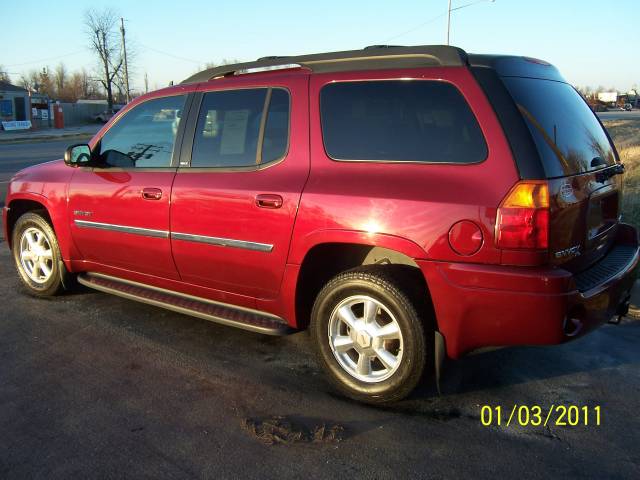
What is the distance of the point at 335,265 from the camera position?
3.66 metres

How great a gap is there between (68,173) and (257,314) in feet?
7.33

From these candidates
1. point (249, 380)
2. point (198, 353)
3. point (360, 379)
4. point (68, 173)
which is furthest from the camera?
point (68, 173)

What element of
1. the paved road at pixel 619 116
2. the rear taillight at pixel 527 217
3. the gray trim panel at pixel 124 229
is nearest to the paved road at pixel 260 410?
the gray trim panel at pixel 124 229

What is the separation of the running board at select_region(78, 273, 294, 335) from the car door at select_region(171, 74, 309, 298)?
0.14m

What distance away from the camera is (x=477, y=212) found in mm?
2830

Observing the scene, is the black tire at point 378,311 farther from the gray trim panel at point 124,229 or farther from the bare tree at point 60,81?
the bare tree at point 60,81

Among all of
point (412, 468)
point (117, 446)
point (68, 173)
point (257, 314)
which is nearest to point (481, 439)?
point (412, 468)

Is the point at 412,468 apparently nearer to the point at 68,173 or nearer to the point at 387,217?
the point at 387,217

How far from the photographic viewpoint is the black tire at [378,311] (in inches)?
122

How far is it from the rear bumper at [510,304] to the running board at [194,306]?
1108mm

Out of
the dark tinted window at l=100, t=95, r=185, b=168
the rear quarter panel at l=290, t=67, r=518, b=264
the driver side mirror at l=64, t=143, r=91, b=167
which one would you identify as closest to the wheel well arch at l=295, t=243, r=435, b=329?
the rear quarter panel at l=290, t=67, r=518, b=264

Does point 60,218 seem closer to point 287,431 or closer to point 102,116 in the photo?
point 287,431
